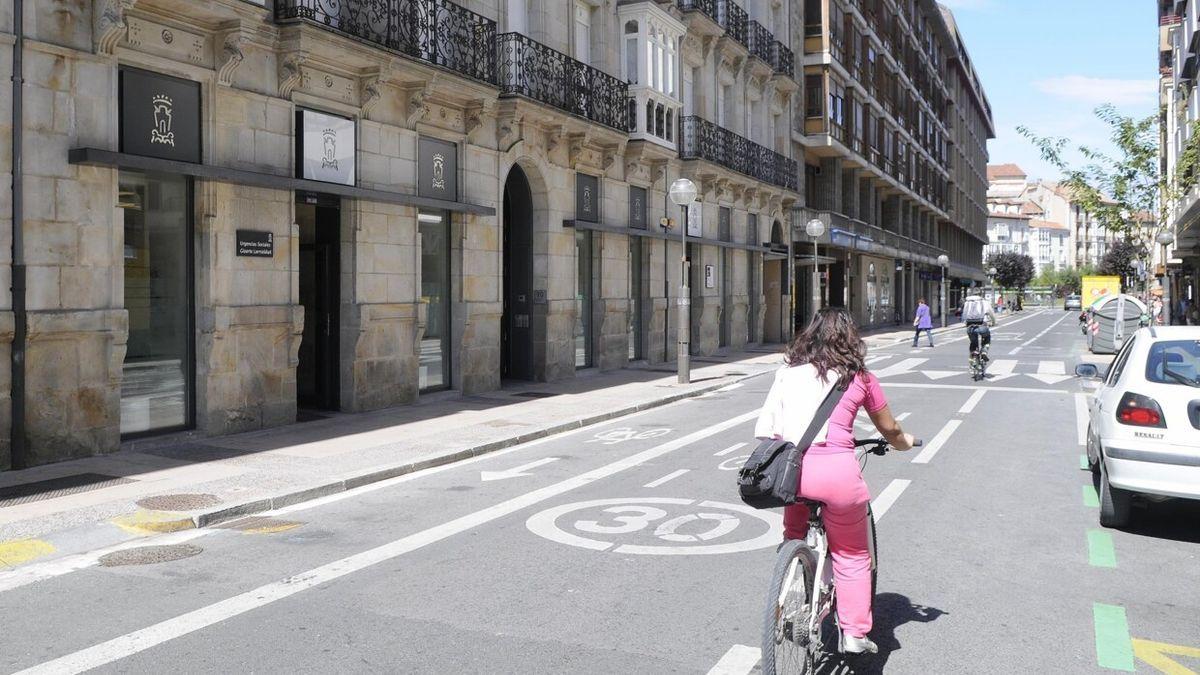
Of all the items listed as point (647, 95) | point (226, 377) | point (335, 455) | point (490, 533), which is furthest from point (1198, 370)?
point (647, 95)

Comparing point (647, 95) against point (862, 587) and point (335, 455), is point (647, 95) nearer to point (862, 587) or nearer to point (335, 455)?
point (335, 455)

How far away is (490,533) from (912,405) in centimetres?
1047

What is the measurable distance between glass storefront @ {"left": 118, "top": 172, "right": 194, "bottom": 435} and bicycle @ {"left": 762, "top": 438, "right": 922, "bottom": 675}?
361 inches

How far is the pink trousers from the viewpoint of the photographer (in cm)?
410

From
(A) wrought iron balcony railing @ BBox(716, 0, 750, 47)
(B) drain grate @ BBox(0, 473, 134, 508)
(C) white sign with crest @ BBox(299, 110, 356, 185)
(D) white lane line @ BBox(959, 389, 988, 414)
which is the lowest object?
(B) drain grate @ BBox(0, 473, 134, 508)

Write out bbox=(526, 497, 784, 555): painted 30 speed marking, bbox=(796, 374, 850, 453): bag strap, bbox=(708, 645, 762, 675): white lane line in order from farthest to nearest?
bbox=(526, 497, 784, 555): painted 30 speed marking, bbox=(708, 645, 762, 675): white lane line, bbox=(796, 374, 850, 453): bag strap

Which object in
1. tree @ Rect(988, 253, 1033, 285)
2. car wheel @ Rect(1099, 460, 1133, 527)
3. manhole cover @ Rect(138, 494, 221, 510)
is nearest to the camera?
car wheel @ Rect(1099, 460, 1133, 527)

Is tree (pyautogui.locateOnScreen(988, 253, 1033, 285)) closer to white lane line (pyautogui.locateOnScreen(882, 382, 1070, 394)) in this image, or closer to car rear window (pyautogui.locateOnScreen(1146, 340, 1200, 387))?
white lane line (pyautogui.locateOnScreen(882, 382, 1070, 394))

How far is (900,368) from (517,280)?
10035mm

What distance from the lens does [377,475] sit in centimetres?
967

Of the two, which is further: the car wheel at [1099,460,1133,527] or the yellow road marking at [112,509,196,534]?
the yellow road marking at [112,509,196,534]

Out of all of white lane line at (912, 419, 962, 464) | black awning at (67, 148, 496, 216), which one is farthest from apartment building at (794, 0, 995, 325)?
black awning at (67, 148, 496, 216)

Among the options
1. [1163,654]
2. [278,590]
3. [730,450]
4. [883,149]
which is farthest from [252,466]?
[883,149]

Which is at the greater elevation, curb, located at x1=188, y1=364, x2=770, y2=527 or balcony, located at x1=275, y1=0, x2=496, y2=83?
balcony, located at x1=275, y1=0, x2=496, y2=83
